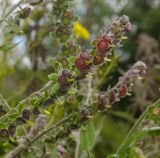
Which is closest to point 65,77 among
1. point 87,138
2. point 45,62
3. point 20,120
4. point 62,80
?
point 62,80

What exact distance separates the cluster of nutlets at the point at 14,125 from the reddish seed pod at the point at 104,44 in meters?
0.16

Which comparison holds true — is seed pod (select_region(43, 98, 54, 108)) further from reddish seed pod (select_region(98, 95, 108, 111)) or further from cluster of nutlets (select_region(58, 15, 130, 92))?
reddish seed pod (select_region(98, 95, 108, 111))

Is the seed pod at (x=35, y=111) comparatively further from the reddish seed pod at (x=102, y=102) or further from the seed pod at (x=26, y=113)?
the reddish seed pod at (x=102, y=102)

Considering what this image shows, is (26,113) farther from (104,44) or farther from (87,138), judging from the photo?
(87,138)

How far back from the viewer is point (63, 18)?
973mm

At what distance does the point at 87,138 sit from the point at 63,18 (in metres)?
0.26

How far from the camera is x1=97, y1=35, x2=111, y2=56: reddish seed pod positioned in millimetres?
705

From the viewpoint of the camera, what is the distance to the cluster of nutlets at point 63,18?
0.96m

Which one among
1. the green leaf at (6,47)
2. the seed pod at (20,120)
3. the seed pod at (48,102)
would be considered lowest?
the seed pod at (20,120)

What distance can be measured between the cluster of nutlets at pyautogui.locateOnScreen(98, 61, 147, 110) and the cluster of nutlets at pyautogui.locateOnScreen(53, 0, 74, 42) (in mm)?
146

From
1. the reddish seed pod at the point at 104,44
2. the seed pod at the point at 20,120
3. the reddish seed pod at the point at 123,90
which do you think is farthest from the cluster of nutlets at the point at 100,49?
the reddish seed pod at the point at 123,90

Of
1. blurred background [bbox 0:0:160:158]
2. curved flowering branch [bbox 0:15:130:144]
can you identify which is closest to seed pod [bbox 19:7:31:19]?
blurred background [bbox 0:0:160:158]

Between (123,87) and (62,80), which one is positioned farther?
(123,87)

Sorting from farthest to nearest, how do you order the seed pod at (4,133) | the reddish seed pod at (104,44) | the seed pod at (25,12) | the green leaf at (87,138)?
1. the green leaf at (87,138)
2. the seed pod at (25,12)
3. the seed pod at (4,133)
4. the reddish seed pod at (104,44)
